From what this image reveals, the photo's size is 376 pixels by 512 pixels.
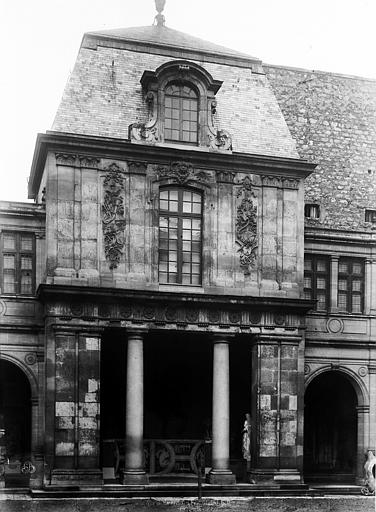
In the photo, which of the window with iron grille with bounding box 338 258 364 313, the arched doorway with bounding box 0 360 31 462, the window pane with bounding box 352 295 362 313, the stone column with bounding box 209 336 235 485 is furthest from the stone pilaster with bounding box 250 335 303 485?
the arched doorway with bounding box 0 360 31 462

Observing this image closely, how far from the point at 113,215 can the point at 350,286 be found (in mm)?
8309

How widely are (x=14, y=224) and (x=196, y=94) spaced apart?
659 cm

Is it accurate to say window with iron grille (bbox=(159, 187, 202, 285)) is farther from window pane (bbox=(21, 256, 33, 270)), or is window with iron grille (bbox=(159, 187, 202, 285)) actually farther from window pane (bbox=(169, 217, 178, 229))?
window pane (bbox=(21, 256, 33, 270))

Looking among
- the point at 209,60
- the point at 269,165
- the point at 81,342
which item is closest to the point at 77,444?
the point at 81,342

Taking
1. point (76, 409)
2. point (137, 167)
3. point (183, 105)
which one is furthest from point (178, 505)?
point (183, 105)

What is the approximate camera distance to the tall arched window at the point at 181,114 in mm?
25203

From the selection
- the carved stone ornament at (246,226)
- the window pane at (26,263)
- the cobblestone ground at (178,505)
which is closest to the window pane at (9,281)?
the window pane at (26,263)

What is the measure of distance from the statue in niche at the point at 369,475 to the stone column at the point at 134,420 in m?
7.03

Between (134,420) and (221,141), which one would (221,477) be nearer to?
(134,420)

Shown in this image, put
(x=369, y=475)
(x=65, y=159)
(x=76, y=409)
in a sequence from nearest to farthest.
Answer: (x=76, y=409), (x=65, y=159), (x=369, y=475)

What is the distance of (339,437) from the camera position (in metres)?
28.9

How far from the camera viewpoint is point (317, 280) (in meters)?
27.1

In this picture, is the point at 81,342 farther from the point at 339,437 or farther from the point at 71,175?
the point at 339,437

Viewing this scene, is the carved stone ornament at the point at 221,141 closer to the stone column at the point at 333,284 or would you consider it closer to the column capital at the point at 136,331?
the stone column at the point at 333,284
